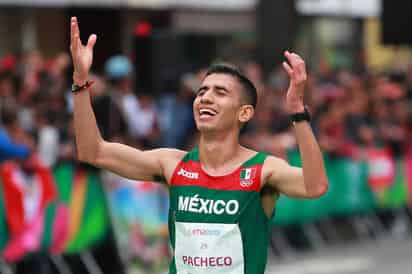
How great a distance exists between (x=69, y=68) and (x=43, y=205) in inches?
121

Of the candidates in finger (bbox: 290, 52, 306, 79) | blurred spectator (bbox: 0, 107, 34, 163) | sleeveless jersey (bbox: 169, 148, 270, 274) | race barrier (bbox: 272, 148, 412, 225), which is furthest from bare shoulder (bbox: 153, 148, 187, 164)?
race barrier (bbox: 272, 148, 412, 225)

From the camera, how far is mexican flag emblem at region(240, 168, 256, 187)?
641cm

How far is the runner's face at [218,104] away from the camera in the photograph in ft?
21.1

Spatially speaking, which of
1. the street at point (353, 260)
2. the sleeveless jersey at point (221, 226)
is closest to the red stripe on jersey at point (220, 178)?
the sleeveless jersey at point (221, 226)

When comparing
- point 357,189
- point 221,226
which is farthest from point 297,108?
point 357,189

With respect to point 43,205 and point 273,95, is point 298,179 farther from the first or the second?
point 273,95

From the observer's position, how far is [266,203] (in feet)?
21.2

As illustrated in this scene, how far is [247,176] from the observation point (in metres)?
6.43

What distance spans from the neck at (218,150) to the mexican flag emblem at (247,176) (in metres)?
0.11

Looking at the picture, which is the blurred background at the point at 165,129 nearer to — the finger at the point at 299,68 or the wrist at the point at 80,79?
the wrist at the point at 80,79

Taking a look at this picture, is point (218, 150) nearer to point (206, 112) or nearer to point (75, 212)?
point (206, 112)

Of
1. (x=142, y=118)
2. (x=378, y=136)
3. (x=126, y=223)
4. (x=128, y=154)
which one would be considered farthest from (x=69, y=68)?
(x=128, y=154)

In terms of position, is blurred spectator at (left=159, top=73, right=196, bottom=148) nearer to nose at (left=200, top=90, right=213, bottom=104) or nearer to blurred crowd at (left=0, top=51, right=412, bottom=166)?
blurred crowd at (left=0, top=51, right=412, bottom=166)

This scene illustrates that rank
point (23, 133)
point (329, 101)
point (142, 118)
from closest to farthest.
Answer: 1. point (23, 133)
2. point (142, 118)
3. point (329, 101)
